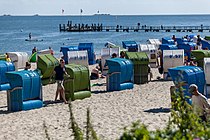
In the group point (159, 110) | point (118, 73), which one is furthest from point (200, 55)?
point (159, 110)

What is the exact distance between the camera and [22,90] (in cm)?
1336

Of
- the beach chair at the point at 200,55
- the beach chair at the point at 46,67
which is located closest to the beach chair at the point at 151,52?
the beach chair at the point at 200,55

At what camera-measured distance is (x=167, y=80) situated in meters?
19.3

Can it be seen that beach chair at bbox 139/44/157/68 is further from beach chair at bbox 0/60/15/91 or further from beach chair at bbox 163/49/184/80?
beach chair at bbox 0/60/15/91

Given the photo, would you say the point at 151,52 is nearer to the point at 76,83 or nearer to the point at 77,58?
the point at 77,58

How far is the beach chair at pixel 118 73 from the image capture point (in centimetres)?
1647

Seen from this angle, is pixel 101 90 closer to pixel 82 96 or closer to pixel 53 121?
pixel 82 96

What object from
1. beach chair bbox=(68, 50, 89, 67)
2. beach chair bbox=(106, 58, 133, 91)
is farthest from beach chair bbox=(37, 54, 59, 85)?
beach chair bbox=(106, 58, 133, 91)

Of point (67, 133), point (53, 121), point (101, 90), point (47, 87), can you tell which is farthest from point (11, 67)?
point (67, 133)

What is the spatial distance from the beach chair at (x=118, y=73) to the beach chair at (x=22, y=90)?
3.38 metres

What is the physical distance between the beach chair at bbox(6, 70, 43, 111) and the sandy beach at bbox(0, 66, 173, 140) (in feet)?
0.78

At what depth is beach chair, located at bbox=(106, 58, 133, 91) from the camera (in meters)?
16.5

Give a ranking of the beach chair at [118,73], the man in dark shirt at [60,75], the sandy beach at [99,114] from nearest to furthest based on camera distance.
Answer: the sandy beach at [99,114] → the man in dark shirt at [60,75] → the beach chair at [118,73]

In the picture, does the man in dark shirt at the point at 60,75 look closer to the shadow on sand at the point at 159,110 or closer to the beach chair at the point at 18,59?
the shadow on sand at the point at 159,110
